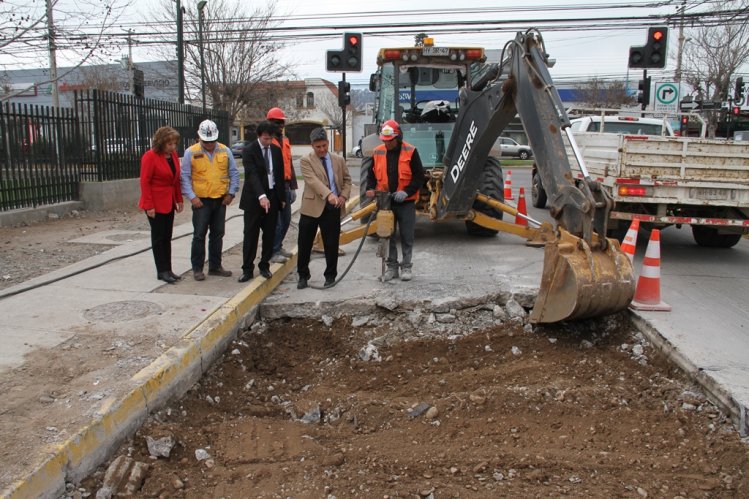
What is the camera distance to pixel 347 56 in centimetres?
1558

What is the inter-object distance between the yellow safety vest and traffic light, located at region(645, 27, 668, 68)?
13.3 metres

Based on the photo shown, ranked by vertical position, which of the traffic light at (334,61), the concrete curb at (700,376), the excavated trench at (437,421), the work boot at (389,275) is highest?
the traffic light at (334,61)

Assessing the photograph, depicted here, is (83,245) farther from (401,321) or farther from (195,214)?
(401,321)

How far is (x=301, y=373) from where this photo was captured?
5098mm

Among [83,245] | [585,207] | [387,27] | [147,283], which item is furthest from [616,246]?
[387,27]

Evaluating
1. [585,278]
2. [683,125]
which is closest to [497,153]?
[585,278]

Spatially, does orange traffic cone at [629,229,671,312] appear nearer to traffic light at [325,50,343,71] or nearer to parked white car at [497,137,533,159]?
traffic light at [325,50,343,71]

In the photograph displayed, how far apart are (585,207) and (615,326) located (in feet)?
5.02

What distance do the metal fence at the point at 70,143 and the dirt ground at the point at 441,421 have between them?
7.27 metres

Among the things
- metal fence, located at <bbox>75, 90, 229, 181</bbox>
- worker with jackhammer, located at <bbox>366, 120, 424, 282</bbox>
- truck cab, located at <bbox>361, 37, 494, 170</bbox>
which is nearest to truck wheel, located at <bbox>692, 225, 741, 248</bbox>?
truck cab, located at <bbox>361, 37, 494, 170</bbox>

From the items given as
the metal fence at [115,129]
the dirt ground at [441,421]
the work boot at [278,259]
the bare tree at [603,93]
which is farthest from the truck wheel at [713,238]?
the bare tree at [603,93]

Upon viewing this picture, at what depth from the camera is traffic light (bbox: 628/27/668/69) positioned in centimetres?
1558

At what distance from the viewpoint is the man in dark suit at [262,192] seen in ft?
21.3

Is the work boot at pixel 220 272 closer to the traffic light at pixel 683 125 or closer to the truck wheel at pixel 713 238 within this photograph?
the truck wheel at pixel 713 238
